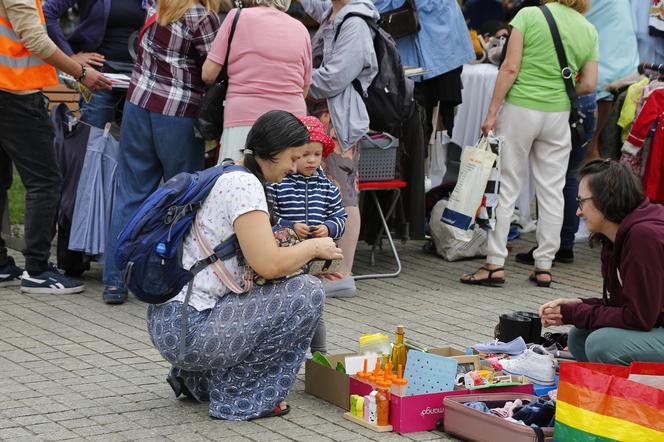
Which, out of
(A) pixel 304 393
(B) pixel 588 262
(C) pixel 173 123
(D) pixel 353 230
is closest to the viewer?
(A) pixel 304 393

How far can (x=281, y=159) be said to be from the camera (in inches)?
191

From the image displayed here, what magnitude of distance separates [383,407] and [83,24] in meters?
3.63

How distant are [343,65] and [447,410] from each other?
2.92 metres

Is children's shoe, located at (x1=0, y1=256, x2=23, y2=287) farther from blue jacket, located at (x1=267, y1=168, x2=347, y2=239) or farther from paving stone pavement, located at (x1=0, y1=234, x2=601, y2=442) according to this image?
blue jacket, located at (x1=267, y1=168, x2=347, y2=239)

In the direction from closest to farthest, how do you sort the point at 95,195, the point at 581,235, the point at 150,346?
1. the point at 150,346
2. the point at 95,195
3. the point at 581,235

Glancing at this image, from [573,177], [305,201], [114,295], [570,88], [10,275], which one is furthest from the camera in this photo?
[573,177]

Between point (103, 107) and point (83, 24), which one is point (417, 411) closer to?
point (103, 107)

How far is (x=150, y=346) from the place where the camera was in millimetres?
6016

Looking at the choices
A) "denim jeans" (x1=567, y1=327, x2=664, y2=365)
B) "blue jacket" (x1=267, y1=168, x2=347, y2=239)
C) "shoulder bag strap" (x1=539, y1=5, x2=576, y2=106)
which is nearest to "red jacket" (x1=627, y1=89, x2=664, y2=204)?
"shoulder bag strap" (x1=539, y1=5, x2=576, y2=106)

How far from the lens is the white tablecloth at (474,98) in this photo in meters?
9.04

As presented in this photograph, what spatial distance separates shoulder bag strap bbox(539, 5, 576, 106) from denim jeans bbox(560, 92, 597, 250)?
0.33m

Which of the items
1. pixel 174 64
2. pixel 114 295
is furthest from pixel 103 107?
pixel 114 295

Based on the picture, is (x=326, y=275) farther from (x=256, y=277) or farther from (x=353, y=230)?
(x=353, y=230)

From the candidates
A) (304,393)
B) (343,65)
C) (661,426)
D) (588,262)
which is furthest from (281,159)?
(588,262)
